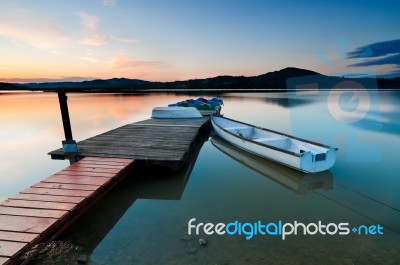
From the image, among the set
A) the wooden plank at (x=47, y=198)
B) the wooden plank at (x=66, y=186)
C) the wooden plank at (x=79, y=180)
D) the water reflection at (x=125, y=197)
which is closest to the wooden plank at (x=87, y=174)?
the wooden plank at (x=79, y=180)

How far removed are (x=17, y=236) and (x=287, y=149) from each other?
9278 mm

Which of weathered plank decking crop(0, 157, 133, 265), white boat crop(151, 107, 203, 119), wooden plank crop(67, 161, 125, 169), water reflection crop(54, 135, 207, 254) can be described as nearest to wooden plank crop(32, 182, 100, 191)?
weathered plank decking crop(0, 157, 133, 265)

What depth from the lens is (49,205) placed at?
4.48 m

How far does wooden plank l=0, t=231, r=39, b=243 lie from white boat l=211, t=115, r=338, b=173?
24.2 feet

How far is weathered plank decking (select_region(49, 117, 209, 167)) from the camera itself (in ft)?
25.2

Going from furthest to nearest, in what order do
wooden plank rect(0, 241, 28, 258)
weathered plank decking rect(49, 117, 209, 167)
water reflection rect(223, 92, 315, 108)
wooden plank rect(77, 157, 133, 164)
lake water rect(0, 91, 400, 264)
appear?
1. water reflection rect(223, 92, 315, 108)
2. weathered plank decking rect(49, 117, 209, 167)
3. wooden plank rect(77, 157, 133, 164)
4. lake water rect(0, 91, 400, 264)
5. wooden plank rect(0, 241, 28, 258)

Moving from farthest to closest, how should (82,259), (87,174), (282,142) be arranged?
(282,142) < (87,174) < (82,259)

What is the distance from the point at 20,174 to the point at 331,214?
10.8 metres

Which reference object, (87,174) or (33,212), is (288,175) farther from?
(33,212)

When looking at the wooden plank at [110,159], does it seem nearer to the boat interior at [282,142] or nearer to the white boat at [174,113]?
the boat interior at [282,142]

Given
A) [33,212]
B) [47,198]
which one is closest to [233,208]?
[47,198]

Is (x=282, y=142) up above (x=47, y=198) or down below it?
below

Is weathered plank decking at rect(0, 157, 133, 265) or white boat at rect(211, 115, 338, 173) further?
white boat at rect(211, 115, 338, 173)

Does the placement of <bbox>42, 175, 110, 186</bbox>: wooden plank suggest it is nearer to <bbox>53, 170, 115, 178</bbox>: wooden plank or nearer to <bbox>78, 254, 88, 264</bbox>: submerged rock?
<bbox>53, 170, 115, 178</bbox>: wooden plank
